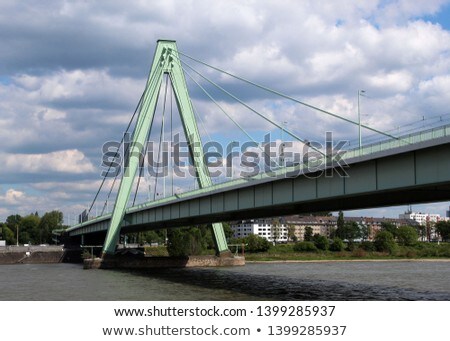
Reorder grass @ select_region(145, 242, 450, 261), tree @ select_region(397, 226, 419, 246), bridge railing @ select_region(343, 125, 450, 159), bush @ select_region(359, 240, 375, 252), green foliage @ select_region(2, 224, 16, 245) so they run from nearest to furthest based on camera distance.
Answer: bridge railing @ select_region(343, 125, 450, 159) → grass @ select_region(145, 242, 450, 261) → bush @ select_region(359, 240, 375, 252) → tree @ select_region(397, 226, 419, 246) → green foliage @ select_region(2, 224, 16, 245)

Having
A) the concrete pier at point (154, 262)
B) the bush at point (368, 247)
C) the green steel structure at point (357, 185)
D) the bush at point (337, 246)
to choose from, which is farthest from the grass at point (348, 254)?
the green steel structure at point (357, 185)

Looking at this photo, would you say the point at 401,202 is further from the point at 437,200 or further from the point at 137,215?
the point at 137,215

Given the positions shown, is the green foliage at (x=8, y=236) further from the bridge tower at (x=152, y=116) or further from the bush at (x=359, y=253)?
the bridge tower at (x=152, y=116)

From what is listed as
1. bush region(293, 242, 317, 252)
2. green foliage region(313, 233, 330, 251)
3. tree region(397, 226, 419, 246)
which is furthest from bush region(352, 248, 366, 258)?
tree region(397, 226, 419, 246)

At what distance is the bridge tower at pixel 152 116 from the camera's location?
2670 inches

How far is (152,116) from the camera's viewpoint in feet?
237

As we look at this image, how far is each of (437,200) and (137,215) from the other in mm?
47146

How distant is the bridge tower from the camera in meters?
67.8

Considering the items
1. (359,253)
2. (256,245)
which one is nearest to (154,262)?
(256,245)

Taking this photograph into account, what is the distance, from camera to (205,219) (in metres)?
67.2

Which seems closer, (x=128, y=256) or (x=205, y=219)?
(x=205, y=219)

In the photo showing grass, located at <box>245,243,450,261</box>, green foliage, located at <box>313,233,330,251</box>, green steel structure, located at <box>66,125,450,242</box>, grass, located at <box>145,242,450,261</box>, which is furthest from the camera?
green foliage, located at <box>313,233,330,251</box>

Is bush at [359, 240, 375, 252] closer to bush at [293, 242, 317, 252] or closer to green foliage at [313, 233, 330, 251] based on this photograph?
green foliage at [313, 233, 330, 251]
